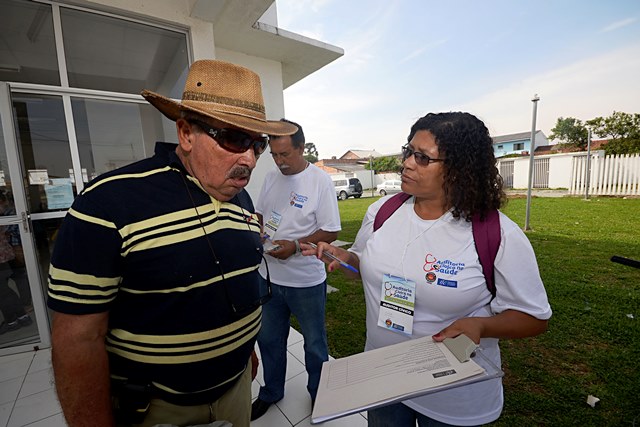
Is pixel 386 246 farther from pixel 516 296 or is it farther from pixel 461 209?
pixel 516 296

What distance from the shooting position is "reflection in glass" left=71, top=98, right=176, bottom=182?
3.59 metres

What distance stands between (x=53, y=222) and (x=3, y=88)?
1481mm

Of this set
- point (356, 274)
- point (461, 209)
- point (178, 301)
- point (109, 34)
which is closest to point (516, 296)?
point (461, 209)

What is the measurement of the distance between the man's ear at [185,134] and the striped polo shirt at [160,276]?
7 centimetres

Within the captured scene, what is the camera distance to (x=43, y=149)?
352cm

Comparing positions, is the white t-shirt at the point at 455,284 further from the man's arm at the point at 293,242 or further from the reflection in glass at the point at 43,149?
the reflection in glass at the point at 43,149

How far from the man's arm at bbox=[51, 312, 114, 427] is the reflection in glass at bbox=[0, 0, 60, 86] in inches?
150

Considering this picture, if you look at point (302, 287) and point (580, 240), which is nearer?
point (302, 287)

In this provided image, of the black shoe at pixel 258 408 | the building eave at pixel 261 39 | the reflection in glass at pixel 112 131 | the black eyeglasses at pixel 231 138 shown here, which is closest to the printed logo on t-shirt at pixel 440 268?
the black eyeglasses at pixel 231 138

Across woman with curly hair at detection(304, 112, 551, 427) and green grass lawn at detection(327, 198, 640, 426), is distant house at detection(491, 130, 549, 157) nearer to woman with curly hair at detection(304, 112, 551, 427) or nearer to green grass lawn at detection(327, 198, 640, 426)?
green grass lawn at detection(327, 198, 640, 426)

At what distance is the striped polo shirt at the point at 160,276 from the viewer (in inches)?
33.8

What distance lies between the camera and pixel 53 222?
3520mm

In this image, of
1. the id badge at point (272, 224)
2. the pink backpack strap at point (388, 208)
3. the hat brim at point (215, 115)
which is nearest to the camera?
the hat brim at point (215, 115)

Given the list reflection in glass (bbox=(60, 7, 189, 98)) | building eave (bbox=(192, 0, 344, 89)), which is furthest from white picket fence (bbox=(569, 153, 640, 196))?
reflection in glass (bbox=(60, 7, 189, 98))
